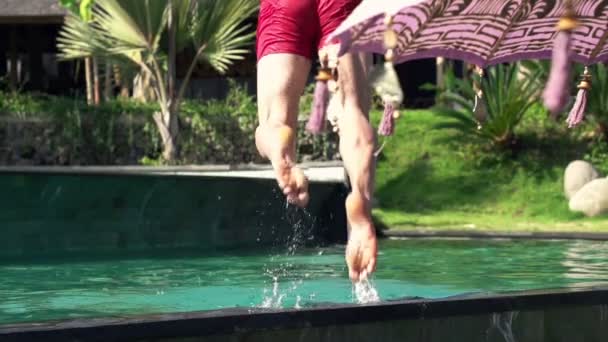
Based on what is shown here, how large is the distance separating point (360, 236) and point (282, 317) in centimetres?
46

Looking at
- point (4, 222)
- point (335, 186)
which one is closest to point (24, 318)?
point (4, 222)

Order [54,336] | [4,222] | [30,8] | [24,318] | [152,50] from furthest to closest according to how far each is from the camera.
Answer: [30,8]
[152,50]
[4,222]
[24,318]
[54,336]

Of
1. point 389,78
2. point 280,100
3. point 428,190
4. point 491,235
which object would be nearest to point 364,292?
point 280,100

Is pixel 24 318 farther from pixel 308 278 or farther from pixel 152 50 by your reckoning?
pixel 152 50

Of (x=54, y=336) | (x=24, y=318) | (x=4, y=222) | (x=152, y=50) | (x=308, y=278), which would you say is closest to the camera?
(x=54, y=336)

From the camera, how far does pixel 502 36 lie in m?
6.96

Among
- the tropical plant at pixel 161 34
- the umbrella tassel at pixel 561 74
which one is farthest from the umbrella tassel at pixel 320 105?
the tropical plant at pixel 161 34

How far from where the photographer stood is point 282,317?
5.80 m

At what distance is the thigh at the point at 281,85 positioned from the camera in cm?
593

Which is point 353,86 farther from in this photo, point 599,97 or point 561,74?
point 599,97

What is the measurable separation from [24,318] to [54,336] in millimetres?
2620

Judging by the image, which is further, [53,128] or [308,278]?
[53,128]

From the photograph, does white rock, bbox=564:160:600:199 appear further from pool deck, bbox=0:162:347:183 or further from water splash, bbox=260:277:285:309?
water splash, bbox=260:277:285:309

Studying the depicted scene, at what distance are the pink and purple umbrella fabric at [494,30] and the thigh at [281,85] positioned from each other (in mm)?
530
